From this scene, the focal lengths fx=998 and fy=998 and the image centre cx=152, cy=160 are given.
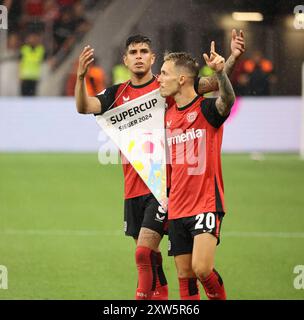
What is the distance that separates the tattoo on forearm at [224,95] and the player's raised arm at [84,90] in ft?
2.77

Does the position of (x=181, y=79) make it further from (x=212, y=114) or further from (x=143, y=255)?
(x=143, y=255)

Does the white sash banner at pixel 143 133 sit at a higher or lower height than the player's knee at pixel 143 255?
higher

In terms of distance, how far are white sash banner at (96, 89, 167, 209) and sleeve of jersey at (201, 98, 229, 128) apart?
50cm

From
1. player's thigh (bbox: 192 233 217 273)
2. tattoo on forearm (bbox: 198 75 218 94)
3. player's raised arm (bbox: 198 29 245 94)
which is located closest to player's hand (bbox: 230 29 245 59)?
player's raised arm (bbox: 198 29 245 94)

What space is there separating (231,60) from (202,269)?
1304 millimetres

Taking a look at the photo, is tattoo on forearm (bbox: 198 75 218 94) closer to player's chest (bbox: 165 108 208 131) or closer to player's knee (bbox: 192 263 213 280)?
player's chest (bbox: 165 108 208 131)

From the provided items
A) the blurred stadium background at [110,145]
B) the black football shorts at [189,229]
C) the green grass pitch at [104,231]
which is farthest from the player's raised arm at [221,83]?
the green grass pitch at [104,231]

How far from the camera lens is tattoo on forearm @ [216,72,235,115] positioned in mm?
5855

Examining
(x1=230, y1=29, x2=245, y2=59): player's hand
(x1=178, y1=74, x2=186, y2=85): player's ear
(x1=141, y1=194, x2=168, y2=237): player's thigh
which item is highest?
(x1=230, y1=29, x2=245, y2=59): player's hand

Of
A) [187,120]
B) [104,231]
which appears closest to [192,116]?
[187,120]

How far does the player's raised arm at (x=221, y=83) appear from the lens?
5793 mm

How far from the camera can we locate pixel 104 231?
10828mm

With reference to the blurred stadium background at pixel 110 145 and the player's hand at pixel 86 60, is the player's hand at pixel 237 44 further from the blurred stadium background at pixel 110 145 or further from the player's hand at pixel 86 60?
the blurred stadium background at pixel 110 145

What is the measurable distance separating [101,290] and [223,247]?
2383 millimetres
